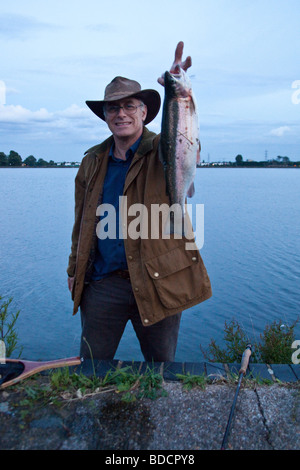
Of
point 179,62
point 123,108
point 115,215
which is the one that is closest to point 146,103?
point 123,108

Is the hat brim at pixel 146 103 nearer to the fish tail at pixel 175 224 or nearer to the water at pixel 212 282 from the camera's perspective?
the fish tail at pixel 175 224

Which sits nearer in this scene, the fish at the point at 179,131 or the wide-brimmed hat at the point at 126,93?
the fish at the point at 179,131

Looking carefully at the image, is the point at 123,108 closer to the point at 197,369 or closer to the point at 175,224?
the point at 175,224

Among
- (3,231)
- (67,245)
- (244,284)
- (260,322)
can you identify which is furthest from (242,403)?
(3,231)

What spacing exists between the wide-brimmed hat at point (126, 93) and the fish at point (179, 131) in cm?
59

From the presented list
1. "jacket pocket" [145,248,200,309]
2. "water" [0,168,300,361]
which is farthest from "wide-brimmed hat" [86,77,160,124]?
"water" [0,168,300,361]

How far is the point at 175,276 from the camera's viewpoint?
11.8 ft

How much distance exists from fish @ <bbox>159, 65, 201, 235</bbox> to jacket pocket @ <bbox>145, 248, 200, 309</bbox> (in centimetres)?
68

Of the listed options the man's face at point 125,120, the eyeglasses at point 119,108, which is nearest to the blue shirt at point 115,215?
the man's face at point 125,120

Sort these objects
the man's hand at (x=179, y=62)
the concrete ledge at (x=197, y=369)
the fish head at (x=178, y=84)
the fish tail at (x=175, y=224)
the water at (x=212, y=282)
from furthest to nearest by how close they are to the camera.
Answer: the water at (x=212, y=282) → the concrete ledge at (x=197, y=369) → the fish tail at (x=175, y=224) → the man's hand at (x=179, y=62) → the fish head at (x=178, y=84)

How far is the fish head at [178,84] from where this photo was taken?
289 cm

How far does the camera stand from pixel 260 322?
8.88m

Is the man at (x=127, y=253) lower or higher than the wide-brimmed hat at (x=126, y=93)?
lower

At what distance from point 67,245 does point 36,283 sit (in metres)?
4.44
